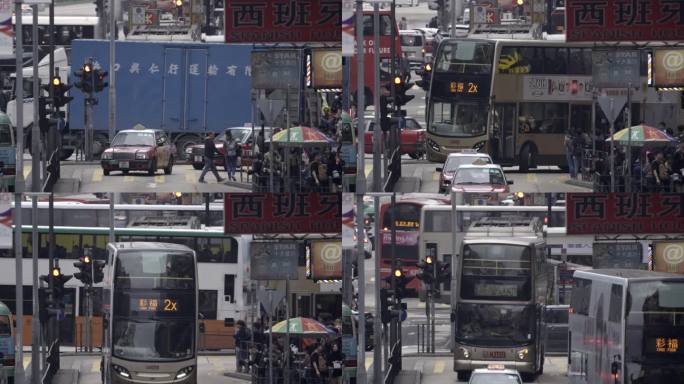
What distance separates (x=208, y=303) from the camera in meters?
16.9

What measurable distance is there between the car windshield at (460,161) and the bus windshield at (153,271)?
101 inches

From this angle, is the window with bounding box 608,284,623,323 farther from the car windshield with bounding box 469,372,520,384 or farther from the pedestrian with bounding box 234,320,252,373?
the pedestrian with bounding box 234,320,252,373

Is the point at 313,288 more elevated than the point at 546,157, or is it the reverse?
the point at 546,157

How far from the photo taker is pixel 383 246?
1917cm

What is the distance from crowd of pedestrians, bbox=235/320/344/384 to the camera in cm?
1666

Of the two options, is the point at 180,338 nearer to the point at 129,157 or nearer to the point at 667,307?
the point at 129,157

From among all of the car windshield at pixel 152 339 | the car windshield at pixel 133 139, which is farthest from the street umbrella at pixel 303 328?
→ the car windshield at pixel 133 139

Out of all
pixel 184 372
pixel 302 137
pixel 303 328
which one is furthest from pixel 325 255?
pixel 184 372

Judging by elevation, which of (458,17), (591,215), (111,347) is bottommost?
(111,347)

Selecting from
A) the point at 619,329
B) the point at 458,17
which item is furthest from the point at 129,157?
the point at 619,329

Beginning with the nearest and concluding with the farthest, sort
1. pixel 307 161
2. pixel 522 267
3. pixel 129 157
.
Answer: pixel 129 157 < pixel 307 161 < pixel 522 267

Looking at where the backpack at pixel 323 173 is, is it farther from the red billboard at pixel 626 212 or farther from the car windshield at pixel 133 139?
the red billboard at pixel 626 212

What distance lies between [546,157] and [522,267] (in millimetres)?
3270

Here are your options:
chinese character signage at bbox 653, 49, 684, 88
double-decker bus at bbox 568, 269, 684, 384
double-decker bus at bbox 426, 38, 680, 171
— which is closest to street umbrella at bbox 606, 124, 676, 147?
double-decker bus at bbox 426, 38, 680, 171
